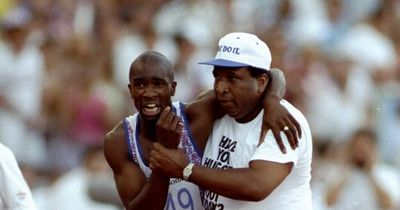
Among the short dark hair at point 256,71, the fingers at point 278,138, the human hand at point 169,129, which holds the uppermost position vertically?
the short dark hair at point 256,71

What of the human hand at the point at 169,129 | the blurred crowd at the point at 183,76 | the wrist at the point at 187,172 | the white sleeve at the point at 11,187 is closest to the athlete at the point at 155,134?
the human hand at the point at 169,129

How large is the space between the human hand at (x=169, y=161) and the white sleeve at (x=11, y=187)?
1090 millimetres

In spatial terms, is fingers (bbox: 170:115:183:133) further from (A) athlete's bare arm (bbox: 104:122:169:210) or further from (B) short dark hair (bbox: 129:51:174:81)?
(B) short dark hair (bbox: 129:51:174:81)

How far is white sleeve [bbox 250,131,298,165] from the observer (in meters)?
8.20

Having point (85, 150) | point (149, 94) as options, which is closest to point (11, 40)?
point (85, 150)

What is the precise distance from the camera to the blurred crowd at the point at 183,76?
12.4 meters

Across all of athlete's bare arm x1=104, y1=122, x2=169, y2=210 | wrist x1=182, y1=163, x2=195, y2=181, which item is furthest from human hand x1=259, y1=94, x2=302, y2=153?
athlete's bare arm x1=104, y1=122, x2=169, y2=210

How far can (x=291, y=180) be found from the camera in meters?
8.47

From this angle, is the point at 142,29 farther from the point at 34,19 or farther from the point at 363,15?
Result: the point at 363,15

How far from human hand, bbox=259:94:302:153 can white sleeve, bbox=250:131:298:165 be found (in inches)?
0.9

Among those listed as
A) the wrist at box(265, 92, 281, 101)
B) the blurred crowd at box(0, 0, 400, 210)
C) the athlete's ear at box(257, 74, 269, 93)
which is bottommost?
the blurred crowd at box(0, 0, 400, 210)

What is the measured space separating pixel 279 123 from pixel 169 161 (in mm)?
683

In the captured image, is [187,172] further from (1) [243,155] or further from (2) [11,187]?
(2) [11,187]

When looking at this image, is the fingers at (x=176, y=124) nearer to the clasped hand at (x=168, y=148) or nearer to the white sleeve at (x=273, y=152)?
the clasped hand at (x=168, y=148)
